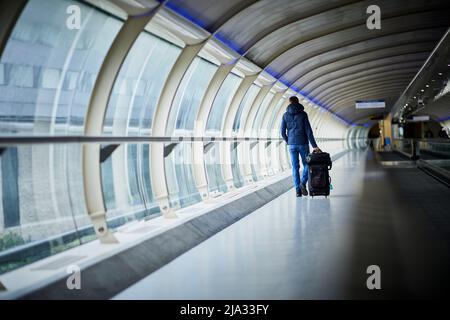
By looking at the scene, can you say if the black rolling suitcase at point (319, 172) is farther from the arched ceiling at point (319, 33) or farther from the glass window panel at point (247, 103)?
the glass window panel at point (247, 103)

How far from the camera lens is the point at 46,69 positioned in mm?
10062

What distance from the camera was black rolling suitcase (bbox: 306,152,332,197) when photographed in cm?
1260

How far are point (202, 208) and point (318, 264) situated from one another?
138 inches

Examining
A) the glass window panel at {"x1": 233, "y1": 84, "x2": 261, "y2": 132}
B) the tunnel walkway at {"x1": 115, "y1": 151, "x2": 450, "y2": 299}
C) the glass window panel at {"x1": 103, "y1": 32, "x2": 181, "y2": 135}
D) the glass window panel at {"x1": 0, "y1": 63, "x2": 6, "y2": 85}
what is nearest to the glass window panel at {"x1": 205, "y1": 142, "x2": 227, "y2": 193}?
the glass window panel at {"x1": 103, "y1": 32, "x2": 181, "y2": 135}

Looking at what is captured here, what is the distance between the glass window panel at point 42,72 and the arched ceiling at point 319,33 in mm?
1846

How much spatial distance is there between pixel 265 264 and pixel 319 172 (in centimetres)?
685

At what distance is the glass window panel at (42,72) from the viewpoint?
29.8 ft

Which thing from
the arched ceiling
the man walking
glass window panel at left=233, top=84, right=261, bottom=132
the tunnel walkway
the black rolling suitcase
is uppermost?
the arched ceiling

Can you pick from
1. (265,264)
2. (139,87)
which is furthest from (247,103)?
(265,264)

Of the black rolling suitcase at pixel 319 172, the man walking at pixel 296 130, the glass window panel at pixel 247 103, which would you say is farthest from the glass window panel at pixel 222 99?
the black rolling suitcase at pixel 319 172

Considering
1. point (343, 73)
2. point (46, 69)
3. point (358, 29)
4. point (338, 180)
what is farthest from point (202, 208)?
point (343, 73)

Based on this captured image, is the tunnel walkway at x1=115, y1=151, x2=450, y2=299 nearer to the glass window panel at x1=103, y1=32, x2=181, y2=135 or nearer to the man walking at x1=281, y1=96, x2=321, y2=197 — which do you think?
the man walking at x1=281, y1=96, x2=321, y2=197

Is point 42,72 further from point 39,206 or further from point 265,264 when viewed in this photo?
point 265,264

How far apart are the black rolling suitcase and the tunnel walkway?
7.99 feet
